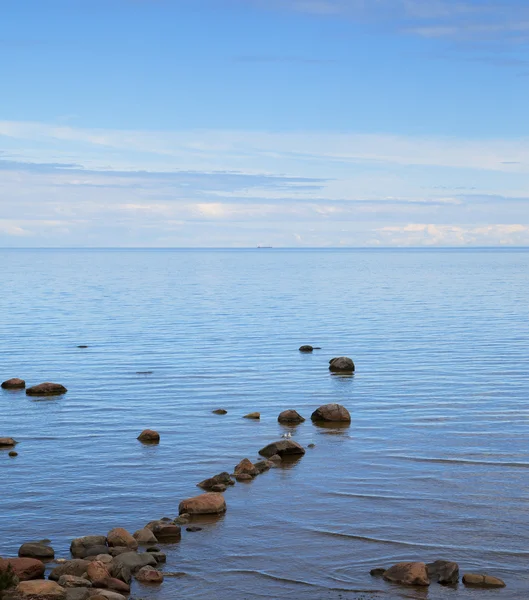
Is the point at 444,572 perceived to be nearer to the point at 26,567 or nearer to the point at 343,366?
the point at 26,567

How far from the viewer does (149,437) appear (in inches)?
1133

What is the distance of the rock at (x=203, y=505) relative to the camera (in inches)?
845

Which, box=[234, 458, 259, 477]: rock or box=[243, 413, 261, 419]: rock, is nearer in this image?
box=[234, 458, 259, 477]: rock

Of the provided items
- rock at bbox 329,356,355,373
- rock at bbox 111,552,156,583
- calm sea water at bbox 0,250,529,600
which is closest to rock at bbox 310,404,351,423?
calm sea water at bbox 0,250,529,600

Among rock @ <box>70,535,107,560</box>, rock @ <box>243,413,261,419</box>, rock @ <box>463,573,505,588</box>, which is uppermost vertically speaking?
rock @ <box>243,413,261,419</box>

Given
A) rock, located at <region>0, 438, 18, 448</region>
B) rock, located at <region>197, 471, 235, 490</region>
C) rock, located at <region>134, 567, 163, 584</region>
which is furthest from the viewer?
rock, located at <region>0, 438, 18, 448</region>

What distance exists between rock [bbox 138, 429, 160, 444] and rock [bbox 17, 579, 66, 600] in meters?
12.3

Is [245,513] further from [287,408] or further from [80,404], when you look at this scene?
[80,404]

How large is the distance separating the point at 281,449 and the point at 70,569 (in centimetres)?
1049

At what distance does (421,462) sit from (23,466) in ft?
39.3

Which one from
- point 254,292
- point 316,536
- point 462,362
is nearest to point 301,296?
point 254,292

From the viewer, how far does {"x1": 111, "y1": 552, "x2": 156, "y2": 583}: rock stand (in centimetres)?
1752

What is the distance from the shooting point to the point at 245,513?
21.7 metres

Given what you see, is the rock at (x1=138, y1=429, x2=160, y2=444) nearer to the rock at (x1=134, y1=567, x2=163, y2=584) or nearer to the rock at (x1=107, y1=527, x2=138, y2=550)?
the rock at (x1=107, y1=527, x2=138, y2=550)
